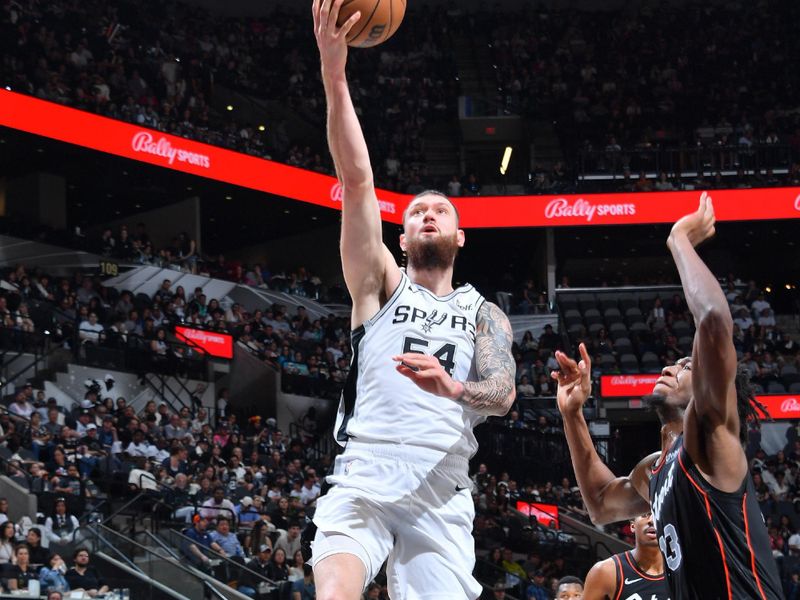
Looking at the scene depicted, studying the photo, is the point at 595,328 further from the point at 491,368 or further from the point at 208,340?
the point at 491,368

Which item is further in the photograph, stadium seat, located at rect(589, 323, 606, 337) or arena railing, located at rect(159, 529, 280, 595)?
stadium seat, located at rect(589, 323, 606, 337)

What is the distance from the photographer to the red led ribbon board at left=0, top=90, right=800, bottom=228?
24.1m

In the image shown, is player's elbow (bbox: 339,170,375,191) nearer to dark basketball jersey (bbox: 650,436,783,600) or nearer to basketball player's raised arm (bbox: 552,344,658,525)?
basketball player's raised arm (bbox: 552,344,658,525)

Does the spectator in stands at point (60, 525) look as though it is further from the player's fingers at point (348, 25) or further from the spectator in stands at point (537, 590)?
the player's fingers at point (348, 25)

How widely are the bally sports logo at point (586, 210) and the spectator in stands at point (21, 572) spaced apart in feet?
72.1

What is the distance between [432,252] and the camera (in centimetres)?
490

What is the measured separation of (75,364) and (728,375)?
1723 centimetres

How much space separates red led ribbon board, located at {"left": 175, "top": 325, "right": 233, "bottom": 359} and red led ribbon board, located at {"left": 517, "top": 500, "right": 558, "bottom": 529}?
7.07 m

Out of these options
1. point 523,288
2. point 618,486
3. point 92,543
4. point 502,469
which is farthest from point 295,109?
point 618,486

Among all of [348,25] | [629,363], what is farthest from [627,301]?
[348,25]

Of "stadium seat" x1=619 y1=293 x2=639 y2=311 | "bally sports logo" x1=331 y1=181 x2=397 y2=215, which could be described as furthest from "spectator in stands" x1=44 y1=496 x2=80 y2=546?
"stadium seat" x1=619 y1=293 x2=639 y2=311

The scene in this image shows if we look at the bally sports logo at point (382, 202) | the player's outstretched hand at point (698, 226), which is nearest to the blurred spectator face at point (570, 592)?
the player's outstretched hand at point (698, 226)

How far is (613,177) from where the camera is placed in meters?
31.5

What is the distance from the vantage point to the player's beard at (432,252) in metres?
4.90
